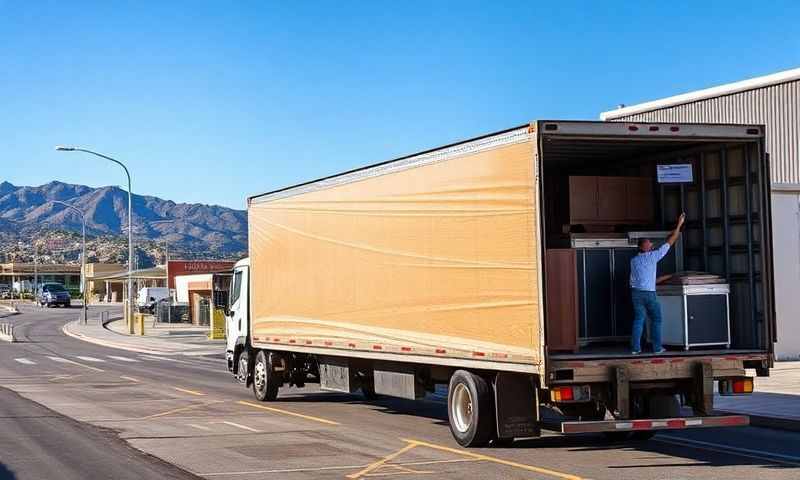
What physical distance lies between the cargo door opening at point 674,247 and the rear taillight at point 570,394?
0.65m

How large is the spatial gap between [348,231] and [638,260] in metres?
5.15

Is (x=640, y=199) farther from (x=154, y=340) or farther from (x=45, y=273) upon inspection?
(x=45, y=273)

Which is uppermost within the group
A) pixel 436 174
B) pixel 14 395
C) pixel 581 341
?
pixel 436 174

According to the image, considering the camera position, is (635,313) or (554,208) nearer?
(635,313)

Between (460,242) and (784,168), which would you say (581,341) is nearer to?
(460,242)

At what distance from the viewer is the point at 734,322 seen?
13.7 m

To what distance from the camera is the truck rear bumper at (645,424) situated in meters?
11.8

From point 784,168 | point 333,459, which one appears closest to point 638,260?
point 333,459

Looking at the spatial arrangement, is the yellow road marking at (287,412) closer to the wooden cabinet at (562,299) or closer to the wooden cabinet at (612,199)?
the wooden cabinet at (562,299)

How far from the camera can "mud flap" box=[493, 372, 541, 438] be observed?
12844 mm

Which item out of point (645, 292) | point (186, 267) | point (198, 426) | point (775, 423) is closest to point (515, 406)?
point (645, 292)

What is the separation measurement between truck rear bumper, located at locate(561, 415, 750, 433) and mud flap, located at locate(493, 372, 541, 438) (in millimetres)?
1038

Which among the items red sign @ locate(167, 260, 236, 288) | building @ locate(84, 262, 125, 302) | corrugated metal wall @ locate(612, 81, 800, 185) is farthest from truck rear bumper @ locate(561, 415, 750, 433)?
building @ locate(84, 262, 125, 302)

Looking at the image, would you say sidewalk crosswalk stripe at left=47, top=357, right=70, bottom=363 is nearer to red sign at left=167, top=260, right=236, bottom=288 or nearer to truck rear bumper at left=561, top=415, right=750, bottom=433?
truck rear bumper at left=561, top=415, right=750, bottom=433
